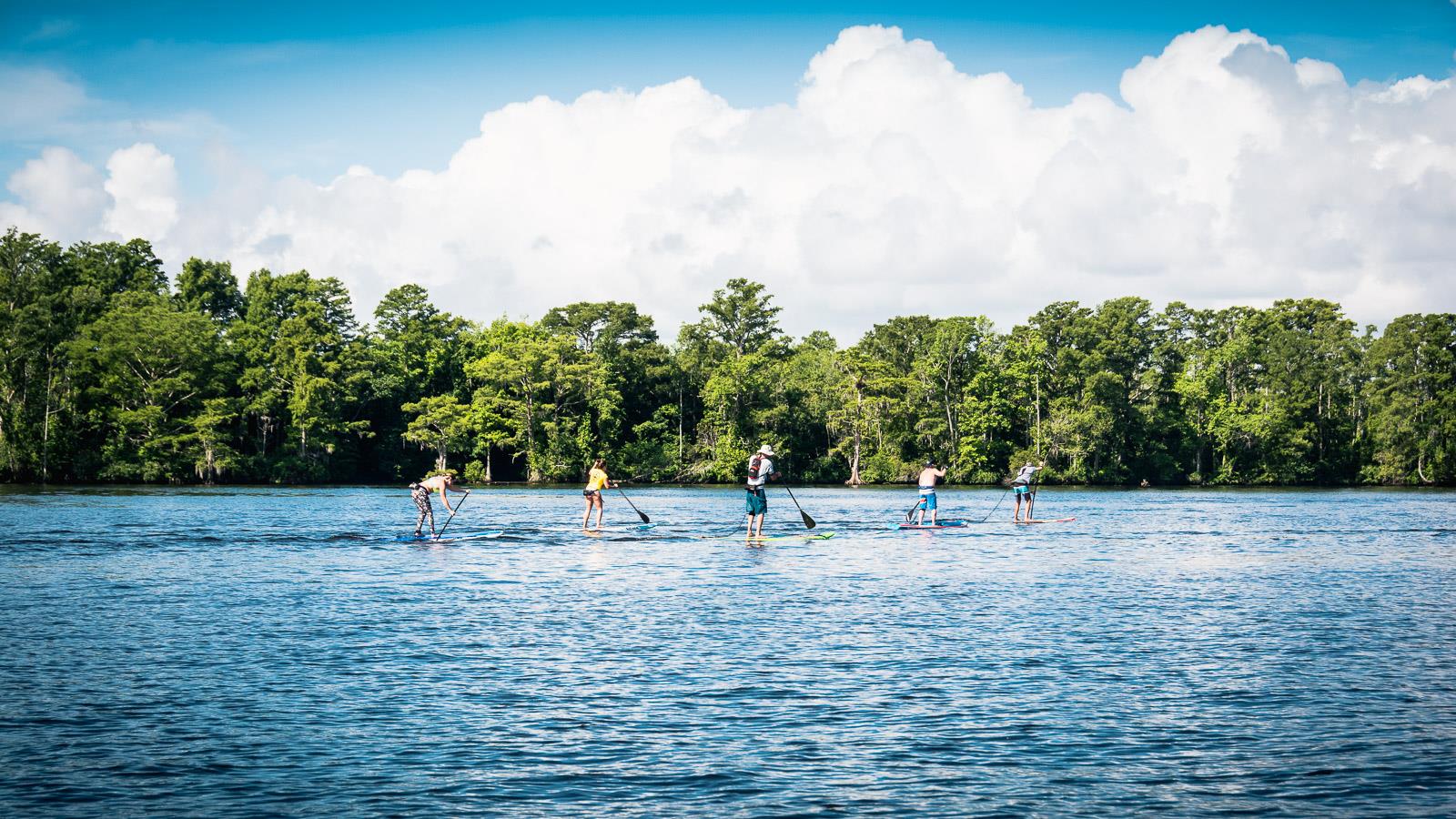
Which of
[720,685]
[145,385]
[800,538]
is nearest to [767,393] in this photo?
[145,385]

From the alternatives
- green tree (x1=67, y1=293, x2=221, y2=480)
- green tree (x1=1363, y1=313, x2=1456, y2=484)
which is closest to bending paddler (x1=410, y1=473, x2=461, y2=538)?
green tree (x1=67, y1=293, x2=221, y2=480)

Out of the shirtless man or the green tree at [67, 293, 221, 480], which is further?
the green tree at [67, 293, 221, 480]

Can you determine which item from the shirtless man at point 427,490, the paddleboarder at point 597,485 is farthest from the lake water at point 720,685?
the paddleboarder at point 597,485

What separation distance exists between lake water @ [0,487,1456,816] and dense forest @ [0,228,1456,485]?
79.2m

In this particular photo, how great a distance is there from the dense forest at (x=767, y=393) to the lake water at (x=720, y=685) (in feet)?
260

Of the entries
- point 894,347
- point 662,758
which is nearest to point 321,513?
point 662,758

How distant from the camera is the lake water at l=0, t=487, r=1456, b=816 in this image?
10.3 m

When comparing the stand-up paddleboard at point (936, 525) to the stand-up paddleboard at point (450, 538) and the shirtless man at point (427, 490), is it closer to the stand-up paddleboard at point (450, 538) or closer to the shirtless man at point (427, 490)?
the stand-up paddleboard at point (450, 538)

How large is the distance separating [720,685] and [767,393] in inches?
4103

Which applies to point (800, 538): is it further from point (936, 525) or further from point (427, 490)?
point (427, 490)

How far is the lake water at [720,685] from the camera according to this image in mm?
10266

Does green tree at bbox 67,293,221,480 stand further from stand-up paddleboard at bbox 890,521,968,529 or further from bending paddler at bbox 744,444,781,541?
bending paddler at bbox 744,444,781,541

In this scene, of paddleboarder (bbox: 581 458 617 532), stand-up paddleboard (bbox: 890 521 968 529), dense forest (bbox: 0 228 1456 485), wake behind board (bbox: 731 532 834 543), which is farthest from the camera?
dense forest (bbox: 0 228 1456 485)

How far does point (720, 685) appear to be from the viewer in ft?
46.4
